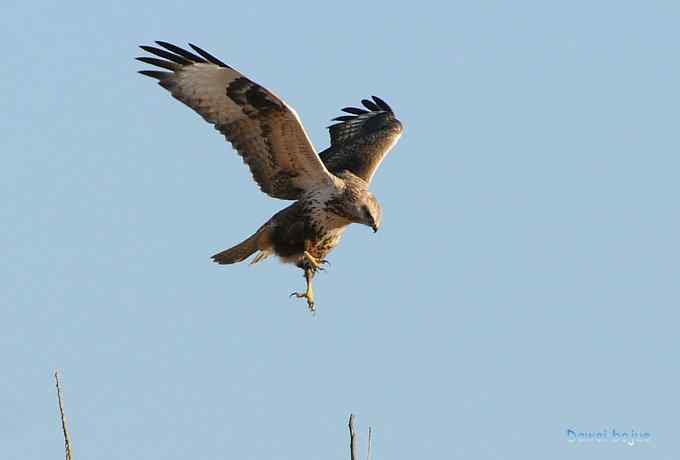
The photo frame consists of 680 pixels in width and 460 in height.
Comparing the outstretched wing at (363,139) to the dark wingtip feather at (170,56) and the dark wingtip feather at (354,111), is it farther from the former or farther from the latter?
the dark wingtip feather at (170,56)

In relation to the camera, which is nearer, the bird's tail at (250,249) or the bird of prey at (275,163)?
the bird of prey at (275,163)

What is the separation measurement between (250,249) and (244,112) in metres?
1.37

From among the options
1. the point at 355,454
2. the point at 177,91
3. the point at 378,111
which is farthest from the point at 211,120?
the point at 355,454

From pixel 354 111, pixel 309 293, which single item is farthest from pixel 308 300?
pixel 354 111

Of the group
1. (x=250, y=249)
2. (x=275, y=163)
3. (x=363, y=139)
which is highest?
(x=363, y=139)

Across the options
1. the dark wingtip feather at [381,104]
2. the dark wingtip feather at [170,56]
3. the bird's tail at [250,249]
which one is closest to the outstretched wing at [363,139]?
the dark wingtip feather at [381,104]

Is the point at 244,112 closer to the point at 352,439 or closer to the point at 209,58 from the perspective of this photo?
the point at 209,58

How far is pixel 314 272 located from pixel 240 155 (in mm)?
1073

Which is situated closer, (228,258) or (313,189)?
(313,189)

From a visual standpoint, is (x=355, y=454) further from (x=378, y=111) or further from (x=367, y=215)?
(x=378, y=111)

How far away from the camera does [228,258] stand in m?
10.1

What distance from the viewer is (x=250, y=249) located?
10016 mm

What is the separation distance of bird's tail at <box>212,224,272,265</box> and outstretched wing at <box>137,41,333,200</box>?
0.56 m

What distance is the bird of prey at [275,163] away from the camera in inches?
353
